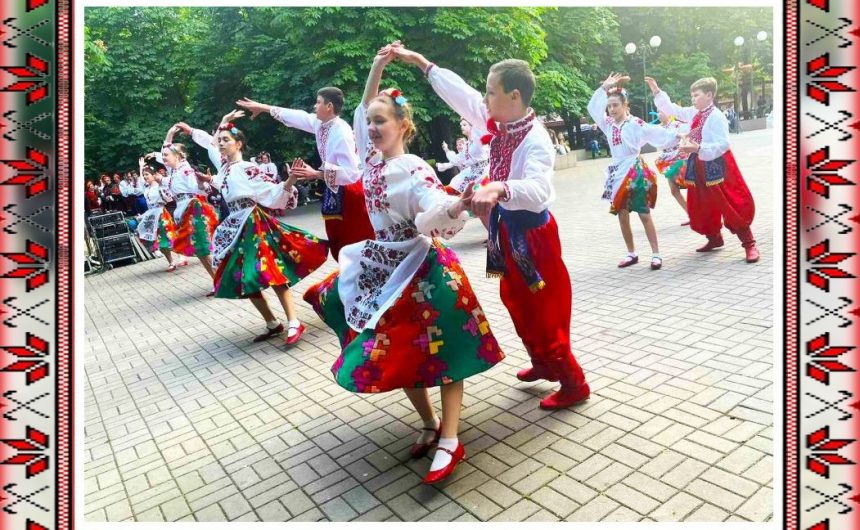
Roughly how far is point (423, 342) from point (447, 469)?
22.3 inches

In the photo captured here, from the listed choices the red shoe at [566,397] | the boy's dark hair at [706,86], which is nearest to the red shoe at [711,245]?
the boy's dark hair at [706,86]

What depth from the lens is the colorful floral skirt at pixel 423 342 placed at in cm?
270

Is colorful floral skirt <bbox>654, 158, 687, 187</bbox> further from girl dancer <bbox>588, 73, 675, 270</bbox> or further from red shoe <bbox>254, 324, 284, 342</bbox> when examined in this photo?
red shoe <bbox>254, 324, 284, 342</bbox>

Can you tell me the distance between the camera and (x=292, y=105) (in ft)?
55.4

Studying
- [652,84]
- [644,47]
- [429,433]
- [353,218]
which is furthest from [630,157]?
[644,47]

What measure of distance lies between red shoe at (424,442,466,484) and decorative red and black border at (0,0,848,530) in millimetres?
1287

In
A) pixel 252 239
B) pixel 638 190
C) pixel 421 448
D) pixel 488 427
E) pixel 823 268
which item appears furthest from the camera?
pixel 638 190

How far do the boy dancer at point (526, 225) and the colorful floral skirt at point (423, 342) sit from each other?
0.44 metres

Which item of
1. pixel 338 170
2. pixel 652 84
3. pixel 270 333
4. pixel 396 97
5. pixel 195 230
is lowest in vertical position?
pixel 270 333

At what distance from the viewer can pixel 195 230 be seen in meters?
8.45

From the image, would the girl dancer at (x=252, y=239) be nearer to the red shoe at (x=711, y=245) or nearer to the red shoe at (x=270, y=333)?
the red shoe at (x=270, y=333)

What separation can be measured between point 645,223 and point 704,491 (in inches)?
165

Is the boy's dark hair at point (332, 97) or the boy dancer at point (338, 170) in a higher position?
the boy's dark hair at point (332, 97)

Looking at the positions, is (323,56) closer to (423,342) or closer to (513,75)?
(513,75)
